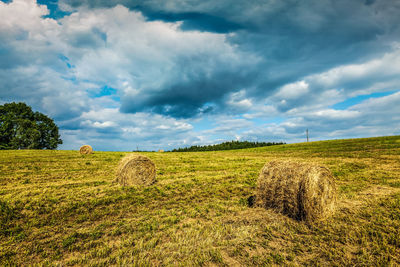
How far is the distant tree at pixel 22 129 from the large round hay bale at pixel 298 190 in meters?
66.3

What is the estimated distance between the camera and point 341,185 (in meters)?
11.3

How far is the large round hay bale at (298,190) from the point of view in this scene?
22.6 ft

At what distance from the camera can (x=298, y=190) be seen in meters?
7.12

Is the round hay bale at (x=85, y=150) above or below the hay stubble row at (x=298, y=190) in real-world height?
above

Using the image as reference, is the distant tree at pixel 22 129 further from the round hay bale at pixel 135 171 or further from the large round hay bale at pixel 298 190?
the large round hay bale at pixel 298 190

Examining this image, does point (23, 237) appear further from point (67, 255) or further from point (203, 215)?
point (203, 215)

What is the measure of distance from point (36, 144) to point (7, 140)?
20.7 ft

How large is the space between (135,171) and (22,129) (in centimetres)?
6040

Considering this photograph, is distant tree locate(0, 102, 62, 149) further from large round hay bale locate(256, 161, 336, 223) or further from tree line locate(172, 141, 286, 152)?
large round hay bale locate(256, 161, 336, 223)

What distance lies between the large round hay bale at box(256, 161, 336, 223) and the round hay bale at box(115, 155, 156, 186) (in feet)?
24.6

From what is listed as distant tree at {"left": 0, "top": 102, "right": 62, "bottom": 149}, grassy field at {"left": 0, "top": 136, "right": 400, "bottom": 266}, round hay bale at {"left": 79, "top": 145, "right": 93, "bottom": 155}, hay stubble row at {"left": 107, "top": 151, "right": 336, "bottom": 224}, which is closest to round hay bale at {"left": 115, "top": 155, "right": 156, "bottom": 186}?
grassy field at {"left": 0, "top": 136, "right": 400, "bottom": 266}

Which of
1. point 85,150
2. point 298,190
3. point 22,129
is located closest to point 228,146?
point 85,150

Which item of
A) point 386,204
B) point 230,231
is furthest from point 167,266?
point 386,204

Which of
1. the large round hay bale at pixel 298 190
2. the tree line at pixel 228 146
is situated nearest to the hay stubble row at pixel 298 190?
the large round hay bale at pixel 298 190
